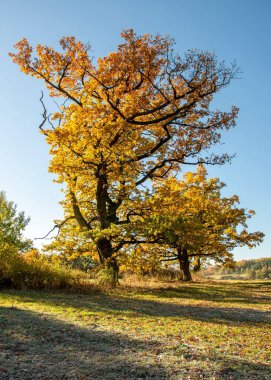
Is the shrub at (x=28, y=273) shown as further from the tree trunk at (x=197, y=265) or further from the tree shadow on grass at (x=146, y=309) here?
the tree trunk at (x=197, y=265)

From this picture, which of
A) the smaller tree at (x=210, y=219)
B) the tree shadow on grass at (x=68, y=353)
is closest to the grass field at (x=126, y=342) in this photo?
the tree shadow on grass at (x=68, y=353)

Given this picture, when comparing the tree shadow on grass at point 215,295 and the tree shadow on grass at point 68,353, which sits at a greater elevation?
the tree shadow on grass at point 215,295

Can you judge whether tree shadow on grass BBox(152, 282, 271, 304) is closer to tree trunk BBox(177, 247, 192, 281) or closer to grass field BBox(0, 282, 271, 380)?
grass field BBox(0, 282, 271, 380)

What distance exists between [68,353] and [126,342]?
1.18m

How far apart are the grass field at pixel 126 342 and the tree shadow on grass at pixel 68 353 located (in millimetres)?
12

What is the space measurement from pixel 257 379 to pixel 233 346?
1812 millimetres

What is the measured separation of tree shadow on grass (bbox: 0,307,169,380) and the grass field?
0.5 inches

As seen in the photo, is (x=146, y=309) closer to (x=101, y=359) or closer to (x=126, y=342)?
(x=126, y=342)

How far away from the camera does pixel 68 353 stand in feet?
17.5

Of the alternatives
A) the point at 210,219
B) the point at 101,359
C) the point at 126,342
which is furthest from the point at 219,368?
the point at 210,219

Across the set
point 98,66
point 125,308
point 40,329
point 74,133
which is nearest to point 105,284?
point 125,308

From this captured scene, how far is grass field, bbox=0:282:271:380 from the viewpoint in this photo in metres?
4.66

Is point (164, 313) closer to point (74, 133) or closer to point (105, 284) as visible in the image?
point (105, 284)

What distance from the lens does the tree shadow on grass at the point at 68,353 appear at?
14.8 ft
